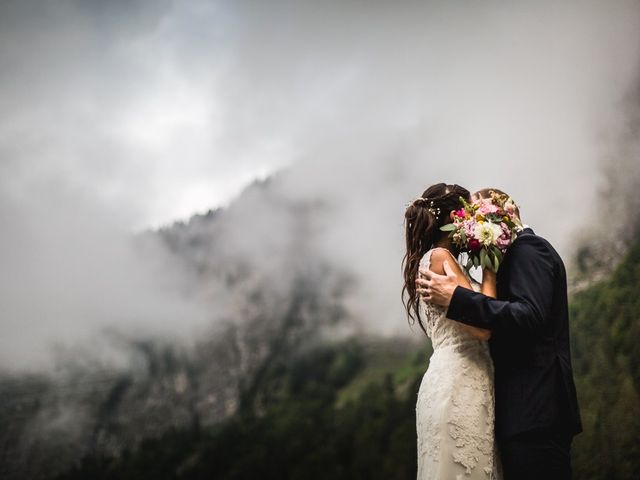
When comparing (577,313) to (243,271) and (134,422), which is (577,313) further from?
(134,422)

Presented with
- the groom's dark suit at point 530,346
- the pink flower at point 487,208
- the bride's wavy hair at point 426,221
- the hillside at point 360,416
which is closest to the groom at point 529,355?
the groom's dark suit at point 530,346

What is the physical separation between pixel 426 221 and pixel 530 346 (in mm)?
835

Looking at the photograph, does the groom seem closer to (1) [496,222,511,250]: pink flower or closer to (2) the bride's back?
(1) [496,222,511,250]: pink flower

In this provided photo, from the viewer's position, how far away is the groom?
2043 millimetres

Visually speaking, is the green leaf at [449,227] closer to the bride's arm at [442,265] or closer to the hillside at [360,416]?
the bride's arm at [442,265]

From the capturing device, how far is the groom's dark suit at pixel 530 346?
6.73 feet

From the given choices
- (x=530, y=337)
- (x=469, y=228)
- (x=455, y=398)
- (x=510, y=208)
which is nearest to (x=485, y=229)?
(x=469, y=228)

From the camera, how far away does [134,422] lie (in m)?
14.2

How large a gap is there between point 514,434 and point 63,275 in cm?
1991

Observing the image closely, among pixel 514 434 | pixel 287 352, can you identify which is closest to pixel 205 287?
pixel 287 352

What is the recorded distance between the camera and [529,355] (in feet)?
7.04

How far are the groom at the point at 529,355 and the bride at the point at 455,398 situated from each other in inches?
3.1

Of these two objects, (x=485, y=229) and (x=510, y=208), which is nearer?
(x=485, y=229)

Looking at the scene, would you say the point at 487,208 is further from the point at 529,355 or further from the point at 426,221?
the point at 529,355
